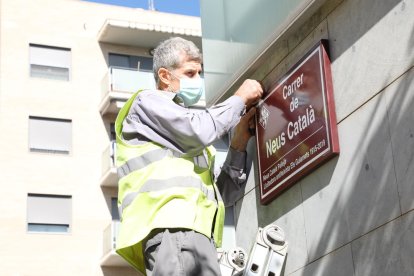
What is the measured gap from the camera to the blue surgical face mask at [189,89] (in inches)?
193

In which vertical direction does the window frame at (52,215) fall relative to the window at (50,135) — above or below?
below

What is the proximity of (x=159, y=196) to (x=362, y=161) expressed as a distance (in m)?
1.01

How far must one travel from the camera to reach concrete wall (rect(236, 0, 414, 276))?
4.13 metres

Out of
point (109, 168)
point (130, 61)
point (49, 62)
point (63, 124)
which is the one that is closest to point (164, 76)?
point (109, 168)

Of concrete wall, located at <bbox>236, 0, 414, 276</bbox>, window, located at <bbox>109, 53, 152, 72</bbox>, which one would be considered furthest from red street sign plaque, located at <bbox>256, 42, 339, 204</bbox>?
window, located at <bbox>109, 53, 152, 72</bbox>

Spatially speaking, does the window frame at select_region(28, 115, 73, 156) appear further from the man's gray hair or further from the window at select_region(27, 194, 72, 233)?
the man's gray hair

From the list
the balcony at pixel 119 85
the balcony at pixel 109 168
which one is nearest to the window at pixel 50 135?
the balcony at pixel 109 168

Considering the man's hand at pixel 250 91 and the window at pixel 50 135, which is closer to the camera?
the man's hand at pixel 250 91

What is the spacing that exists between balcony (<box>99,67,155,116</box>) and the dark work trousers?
1007 inches

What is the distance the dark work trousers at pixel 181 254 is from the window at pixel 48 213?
78.9ft

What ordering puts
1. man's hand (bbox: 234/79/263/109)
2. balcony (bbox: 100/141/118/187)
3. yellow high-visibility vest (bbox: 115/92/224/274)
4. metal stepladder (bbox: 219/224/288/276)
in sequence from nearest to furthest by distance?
yellow high-visibility vest (bbox: 115/92/224/274) → metal stepladder (bbox: 219/224/288/276) → man's hand (bbox: 234/79/263/109) → balcony (bbox: 100/141/118/187)

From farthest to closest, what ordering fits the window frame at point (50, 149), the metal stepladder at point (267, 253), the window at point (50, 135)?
the window at point (50, 135), the window frame at point (50, 149), the metal stepladder at point (267, 253)

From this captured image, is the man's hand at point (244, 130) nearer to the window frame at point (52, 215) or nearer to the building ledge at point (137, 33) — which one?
the window frame at point (52, 215)

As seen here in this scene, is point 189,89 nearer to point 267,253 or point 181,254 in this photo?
point 181,254
